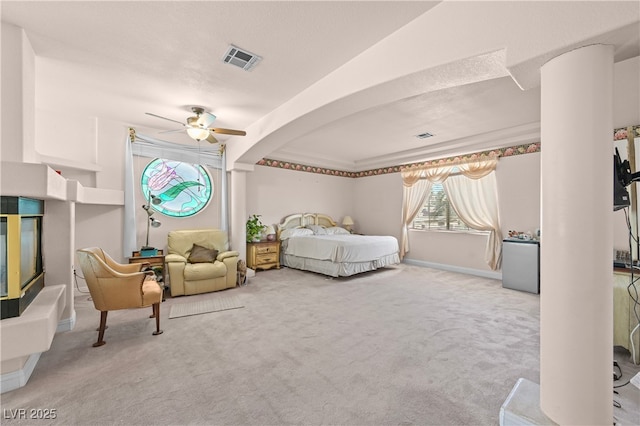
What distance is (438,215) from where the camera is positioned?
6.65 m

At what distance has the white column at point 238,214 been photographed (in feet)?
18.0

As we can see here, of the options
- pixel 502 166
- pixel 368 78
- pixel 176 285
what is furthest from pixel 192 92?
pixel 502 166

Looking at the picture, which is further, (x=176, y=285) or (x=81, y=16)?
(x=176, y=285)

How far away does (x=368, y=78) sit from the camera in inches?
97.0

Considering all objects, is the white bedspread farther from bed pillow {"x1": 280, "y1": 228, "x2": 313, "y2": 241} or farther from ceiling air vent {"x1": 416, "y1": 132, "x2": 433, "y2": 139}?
ceiling air vent {"x1": 416, "y1": 132, "x2": 433, "y2": 139}

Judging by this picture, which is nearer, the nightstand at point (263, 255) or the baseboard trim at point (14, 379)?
the baseboard trim at point (14, 379)

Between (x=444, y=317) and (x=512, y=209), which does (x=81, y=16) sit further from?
(x=512, y=209)

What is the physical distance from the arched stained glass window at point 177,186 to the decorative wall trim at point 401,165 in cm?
153

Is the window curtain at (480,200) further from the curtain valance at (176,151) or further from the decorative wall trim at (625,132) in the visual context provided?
the curtain valance at (176,151)

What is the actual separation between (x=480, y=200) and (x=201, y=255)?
18.7 feet

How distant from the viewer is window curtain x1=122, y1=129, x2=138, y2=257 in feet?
14.9

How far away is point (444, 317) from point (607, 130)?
8.79 ft

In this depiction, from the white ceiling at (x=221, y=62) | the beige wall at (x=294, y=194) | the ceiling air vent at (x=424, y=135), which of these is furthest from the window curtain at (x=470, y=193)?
the beige wall at (x=294, y=194)

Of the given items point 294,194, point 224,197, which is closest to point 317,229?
point 294,194
